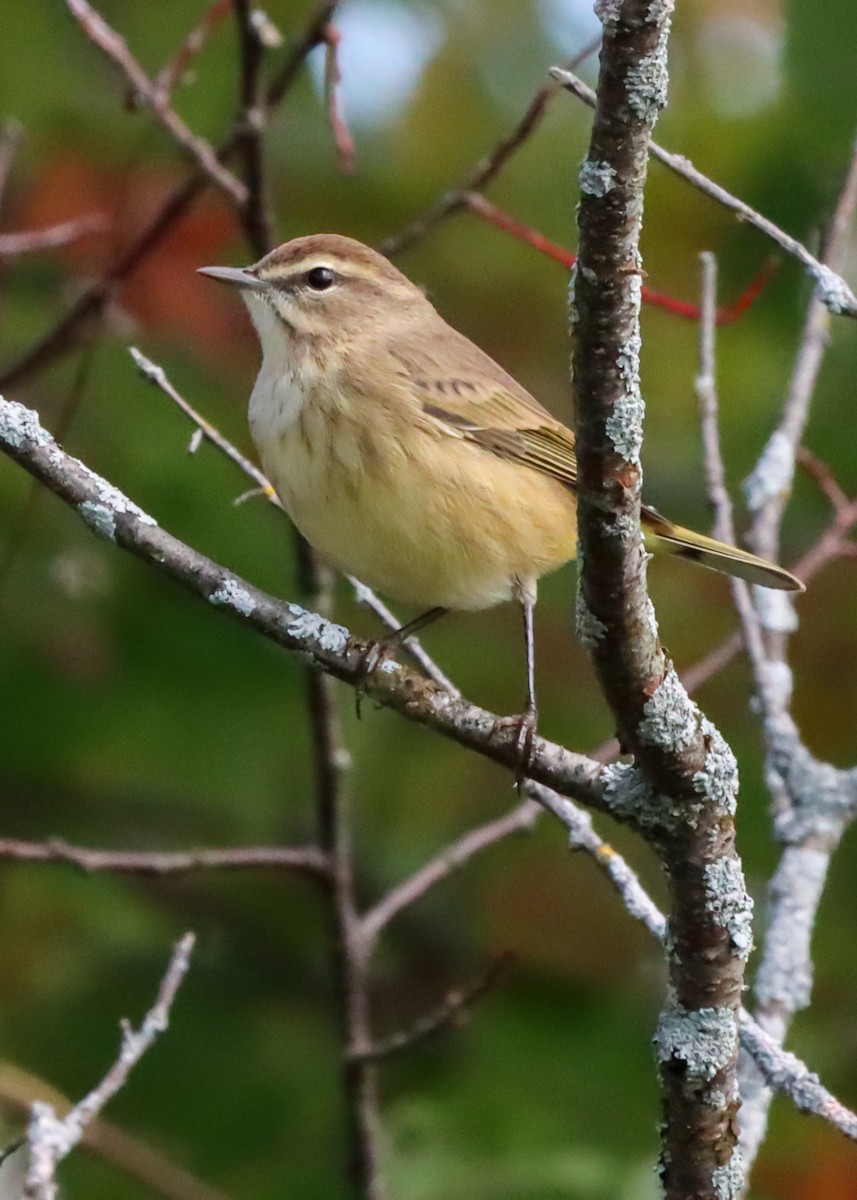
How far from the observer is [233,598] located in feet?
8.76

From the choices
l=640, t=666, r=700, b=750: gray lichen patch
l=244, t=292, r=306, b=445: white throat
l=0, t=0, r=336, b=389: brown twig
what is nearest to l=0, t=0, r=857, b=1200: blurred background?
l=0, t=0, r=336, b=389: brown twig

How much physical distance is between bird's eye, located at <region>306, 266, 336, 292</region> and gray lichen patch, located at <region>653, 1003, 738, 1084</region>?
2457 mm

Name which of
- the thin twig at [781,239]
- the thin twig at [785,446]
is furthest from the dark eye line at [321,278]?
the thin twig at [781,239]

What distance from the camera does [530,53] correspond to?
264 inches

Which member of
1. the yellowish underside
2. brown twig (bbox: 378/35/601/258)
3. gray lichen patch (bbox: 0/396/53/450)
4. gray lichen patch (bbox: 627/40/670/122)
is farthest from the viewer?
brown twig (bbox: 378/35/601/258)

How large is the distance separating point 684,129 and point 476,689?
2.21 metres

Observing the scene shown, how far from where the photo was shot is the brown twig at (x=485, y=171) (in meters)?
3.94

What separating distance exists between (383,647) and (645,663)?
0.95 meters

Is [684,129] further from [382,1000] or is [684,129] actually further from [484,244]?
[382,1000]

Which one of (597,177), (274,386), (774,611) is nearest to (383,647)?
(274,386)

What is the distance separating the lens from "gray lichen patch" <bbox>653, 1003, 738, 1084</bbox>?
2420mm

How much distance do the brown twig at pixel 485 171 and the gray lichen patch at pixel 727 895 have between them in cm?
216

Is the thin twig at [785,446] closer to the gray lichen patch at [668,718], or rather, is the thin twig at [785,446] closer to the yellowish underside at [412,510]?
the yellowish underside at [412,510]

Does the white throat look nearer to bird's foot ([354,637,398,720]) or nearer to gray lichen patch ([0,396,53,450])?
bird's foot ([354,637,398,720])
